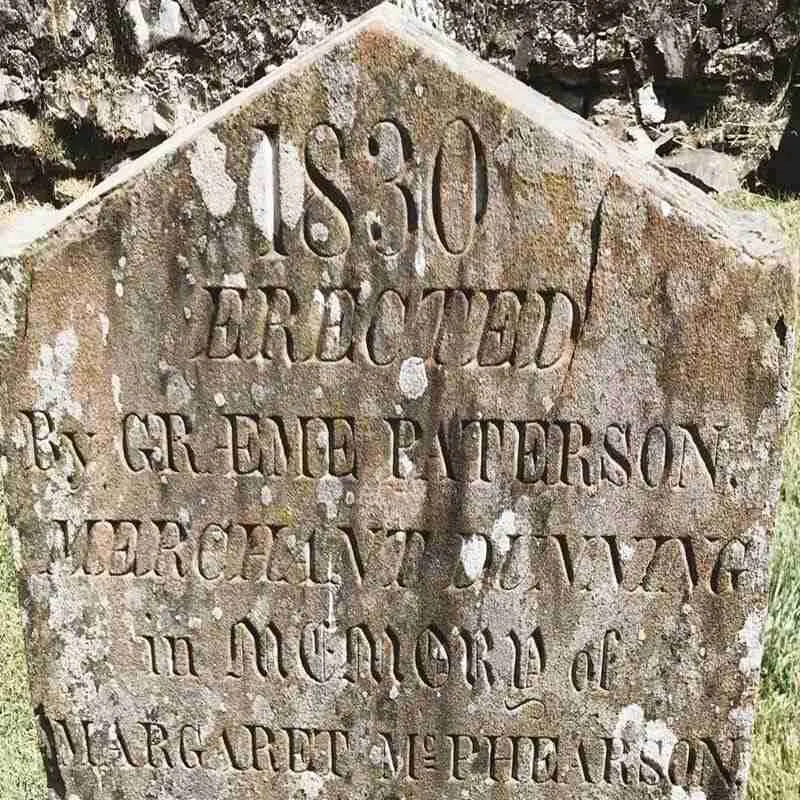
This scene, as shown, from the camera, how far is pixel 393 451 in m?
2.25

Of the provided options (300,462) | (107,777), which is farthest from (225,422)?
(107,777)

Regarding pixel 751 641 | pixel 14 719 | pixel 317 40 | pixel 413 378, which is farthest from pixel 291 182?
pixel 317 40

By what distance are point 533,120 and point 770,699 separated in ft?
6.73

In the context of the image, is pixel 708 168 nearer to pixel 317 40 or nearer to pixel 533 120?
pixel 317 40

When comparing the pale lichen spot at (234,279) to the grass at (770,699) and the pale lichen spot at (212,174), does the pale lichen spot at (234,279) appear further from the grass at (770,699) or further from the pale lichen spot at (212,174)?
the grass at (770,699)

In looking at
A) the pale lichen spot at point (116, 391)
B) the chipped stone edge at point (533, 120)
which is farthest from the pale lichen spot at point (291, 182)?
the pale lichen spot at point (116, 391)

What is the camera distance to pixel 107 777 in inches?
101

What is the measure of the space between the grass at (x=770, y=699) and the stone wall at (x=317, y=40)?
4021 mm

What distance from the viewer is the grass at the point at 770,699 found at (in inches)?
120

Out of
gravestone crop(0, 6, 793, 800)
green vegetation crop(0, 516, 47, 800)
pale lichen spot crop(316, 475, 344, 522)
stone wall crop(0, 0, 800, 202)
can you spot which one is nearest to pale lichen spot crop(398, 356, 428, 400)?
gravestone crop(0, 6, 793, 800)

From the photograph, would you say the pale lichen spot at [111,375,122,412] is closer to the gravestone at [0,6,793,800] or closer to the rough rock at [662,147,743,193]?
the gravestone at [0,6,793,800]

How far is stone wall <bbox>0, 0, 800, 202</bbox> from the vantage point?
6875 millimetres

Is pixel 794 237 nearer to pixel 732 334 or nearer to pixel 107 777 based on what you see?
pixel 732 334

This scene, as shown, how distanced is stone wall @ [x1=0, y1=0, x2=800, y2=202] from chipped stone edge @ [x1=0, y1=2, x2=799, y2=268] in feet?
15.9
